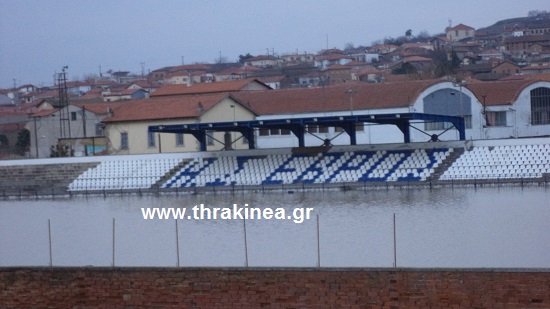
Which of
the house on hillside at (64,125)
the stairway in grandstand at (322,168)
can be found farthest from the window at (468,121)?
the house on hillside at (64,125)

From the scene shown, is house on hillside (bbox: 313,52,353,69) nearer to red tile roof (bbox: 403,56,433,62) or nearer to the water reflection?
red tile roof (bbox: 403,56,433,62)

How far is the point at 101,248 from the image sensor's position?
76.8 feet

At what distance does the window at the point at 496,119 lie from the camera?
48.6 meters

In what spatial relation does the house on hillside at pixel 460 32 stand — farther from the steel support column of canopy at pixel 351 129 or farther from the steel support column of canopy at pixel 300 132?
the steel support column of canopy at pixel 351 129

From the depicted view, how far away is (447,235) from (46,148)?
3863 centimetres

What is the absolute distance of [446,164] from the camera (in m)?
36.4

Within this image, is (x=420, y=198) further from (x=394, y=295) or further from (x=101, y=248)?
(x=394, y=295)

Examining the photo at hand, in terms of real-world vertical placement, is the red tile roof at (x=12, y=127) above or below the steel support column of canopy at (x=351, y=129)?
above

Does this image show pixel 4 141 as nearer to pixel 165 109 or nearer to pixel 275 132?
pixel 165 109

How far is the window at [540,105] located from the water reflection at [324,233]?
1608 cm

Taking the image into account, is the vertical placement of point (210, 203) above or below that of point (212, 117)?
below

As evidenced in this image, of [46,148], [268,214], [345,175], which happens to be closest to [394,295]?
[268,214]

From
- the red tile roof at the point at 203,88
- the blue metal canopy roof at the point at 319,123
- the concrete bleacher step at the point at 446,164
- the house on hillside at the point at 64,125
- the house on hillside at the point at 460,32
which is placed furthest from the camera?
the house on hillside at the point at 460,32

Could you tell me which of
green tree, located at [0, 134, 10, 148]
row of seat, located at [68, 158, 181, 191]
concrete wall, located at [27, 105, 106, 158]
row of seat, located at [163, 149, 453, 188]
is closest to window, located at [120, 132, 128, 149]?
row of seat, located at [68, 158, 181, 191]
